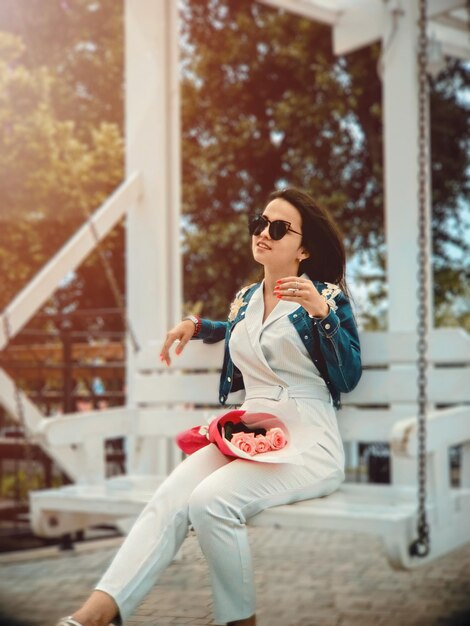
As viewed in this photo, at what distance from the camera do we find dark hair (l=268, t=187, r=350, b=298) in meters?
1.39

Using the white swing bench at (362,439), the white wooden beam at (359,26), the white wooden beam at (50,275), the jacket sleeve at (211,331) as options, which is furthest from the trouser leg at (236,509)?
the white wooden beam at (359,26)

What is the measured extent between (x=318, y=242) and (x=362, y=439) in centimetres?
289

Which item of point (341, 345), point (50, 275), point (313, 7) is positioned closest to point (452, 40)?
point (313, 7)

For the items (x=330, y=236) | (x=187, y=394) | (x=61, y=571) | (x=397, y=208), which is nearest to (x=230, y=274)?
(x=397, y=208)

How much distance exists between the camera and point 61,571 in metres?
4.89

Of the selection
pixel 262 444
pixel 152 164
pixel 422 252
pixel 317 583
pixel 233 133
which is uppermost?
pixel 233 133

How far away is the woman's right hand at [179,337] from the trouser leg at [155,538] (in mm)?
173

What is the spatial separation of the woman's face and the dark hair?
11mm

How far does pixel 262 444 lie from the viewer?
1274mm

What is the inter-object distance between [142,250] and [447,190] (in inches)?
305

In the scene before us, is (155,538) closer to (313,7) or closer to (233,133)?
(313,7)

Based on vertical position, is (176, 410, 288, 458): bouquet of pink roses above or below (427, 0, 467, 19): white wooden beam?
below

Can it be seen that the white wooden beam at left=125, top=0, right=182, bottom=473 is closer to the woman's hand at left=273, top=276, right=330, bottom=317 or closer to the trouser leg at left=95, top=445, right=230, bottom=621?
the trouser leg at left=95, top=445, right=230, bottom=621

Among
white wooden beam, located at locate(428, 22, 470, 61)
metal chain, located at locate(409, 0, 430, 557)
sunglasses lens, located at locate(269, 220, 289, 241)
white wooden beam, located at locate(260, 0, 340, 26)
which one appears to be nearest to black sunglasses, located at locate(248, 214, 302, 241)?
sunglasses lens, located at locate(269, 220, 289, 241)
